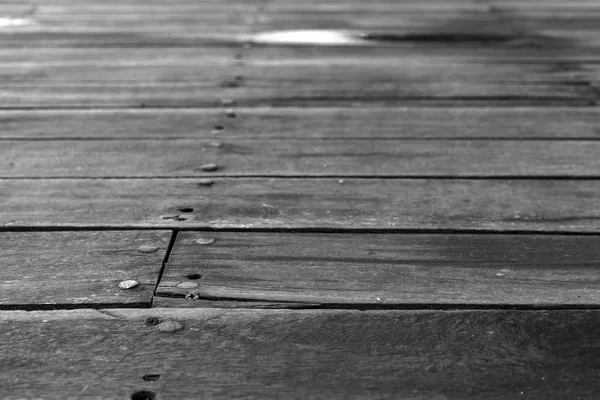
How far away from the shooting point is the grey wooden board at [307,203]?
1.73 m

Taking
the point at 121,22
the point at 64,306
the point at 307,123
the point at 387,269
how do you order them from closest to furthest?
the point at 64,306, the point at 387,269, the point at 307,123, the point at 121,22

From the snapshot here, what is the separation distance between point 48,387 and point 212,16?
132 inches

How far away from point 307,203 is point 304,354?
0.63 m

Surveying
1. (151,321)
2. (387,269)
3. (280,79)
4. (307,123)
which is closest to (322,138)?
(307,123)

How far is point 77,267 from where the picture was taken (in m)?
1.52

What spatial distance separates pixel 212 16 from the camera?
4.32 m

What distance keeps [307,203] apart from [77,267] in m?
0.51

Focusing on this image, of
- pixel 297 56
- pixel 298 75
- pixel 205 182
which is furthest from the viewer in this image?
pixel 297 56

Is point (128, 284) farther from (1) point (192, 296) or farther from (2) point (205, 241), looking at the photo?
(2) point (205, 241)

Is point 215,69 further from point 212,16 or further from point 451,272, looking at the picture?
point 451,272

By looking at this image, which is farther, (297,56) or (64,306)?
(297,56)

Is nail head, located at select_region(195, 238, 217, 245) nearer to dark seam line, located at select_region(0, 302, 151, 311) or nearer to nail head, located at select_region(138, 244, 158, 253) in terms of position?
nail head, located at select_region(138, 244, 158, 253)

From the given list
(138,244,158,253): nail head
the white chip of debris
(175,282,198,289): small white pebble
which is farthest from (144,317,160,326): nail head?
the white chip of debris

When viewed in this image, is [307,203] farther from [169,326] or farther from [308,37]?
[308,37]
